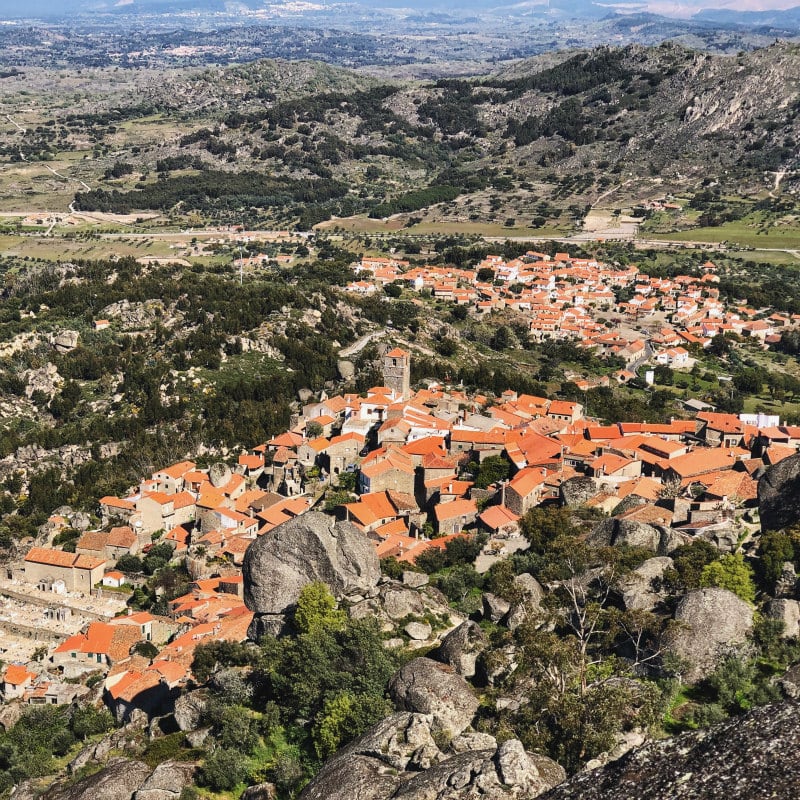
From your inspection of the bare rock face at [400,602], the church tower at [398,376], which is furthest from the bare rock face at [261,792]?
the church tower at [398,376]

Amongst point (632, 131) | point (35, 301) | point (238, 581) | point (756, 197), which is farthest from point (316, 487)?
point (632, 131)

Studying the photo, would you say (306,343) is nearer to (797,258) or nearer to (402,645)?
(402,645)

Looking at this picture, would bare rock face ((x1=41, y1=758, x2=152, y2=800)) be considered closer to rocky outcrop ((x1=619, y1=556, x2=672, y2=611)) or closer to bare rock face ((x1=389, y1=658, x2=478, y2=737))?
bare rock face ((x1=389, y1=658, x2=478, y2=737))

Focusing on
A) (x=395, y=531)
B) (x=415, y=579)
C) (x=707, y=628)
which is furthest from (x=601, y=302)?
(x=707, y=628)

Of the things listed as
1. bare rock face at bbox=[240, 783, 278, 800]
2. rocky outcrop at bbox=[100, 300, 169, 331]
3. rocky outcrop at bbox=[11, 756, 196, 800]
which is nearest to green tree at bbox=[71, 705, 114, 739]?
rocky outcrop at bbox=[11, 756, 196, 800]

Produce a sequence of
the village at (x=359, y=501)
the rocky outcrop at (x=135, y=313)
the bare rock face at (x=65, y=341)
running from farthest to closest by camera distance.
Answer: the rocky outcrop at (x=135, y=313) < the bare rock face at (x=65, y=341) < the village at (x=359, y=501)

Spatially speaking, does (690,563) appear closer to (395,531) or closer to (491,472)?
(395,531)

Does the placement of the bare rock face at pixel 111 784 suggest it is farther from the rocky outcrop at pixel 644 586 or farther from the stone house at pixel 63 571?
the stone house at pixel 63 571
